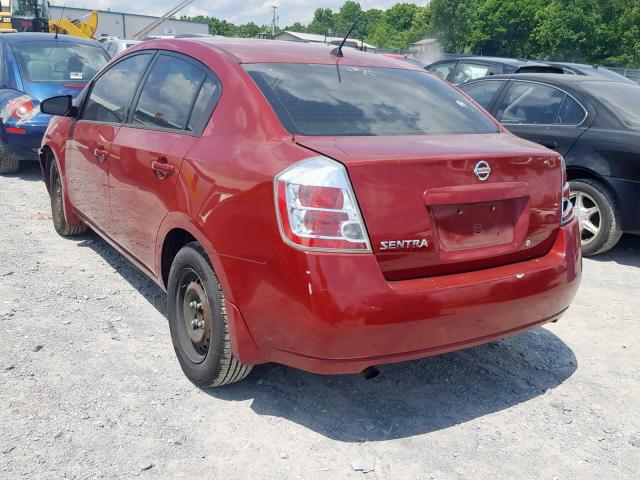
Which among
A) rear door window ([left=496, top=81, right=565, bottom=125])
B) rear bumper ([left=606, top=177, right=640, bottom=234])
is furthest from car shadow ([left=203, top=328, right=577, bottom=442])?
rear door window ([left=496, top=81, right=565, bottom=125])

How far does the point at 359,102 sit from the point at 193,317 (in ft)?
4.49

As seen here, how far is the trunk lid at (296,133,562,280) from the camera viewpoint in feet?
8.58

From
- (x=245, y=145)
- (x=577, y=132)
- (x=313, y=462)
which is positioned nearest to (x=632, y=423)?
(x=313, y=462)

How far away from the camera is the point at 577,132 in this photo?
5.91m

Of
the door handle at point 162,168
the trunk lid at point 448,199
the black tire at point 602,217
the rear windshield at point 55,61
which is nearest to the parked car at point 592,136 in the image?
the black tire at point 602,217

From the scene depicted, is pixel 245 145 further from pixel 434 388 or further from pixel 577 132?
pixel 577 132

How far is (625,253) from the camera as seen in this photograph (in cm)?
607

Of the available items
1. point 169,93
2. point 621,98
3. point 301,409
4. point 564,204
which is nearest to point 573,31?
point 621,98

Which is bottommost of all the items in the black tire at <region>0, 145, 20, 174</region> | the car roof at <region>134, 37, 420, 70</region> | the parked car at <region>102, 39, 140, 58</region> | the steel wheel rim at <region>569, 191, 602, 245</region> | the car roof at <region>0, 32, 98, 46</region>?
the black tire at <region>0, 145, 20, 174</region>

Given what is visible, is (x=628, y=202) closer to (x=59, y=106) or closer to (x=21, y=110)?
(x=59, y=106)

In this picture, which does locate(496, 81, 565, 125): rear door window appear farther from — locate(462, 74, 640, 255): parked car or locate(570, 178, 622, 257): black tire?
locate(570, 178, 622, 257): black tire

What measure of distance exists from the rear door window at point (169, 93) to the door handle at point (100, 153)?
367mm

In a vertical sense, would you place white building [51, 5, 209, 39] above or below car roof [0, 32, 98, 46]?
below

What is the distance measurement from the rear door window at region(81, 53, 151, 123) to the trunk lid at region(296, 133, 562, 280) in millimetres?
1759
